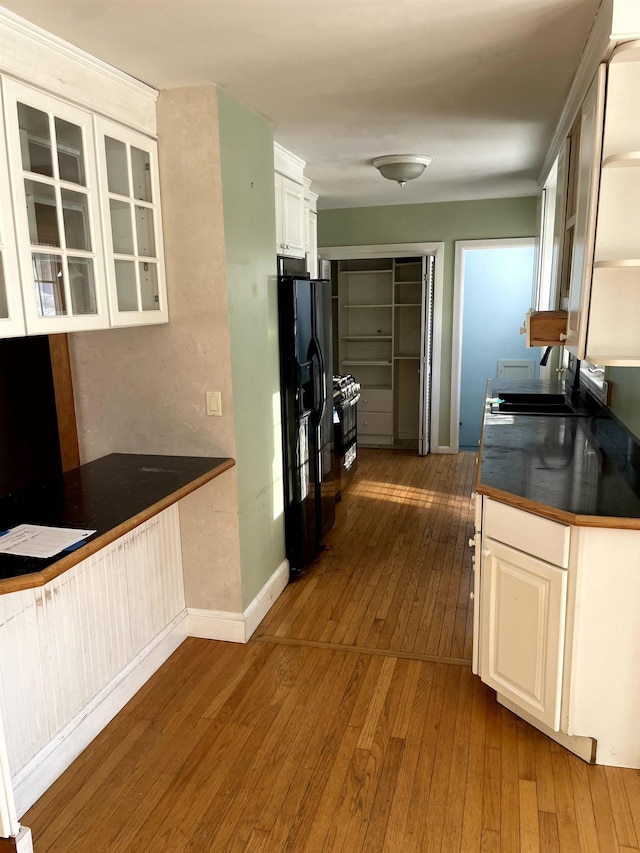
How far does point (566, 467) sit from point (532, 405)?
4.83 ft

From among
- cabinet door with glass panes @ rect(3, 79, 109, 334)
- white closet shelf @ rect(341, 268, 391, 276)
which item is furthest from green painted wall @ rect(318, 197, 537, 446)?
cabinet door with glass panes @ rect(3, 79, 109, 334)

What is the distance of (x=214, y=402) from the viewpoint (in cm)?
277

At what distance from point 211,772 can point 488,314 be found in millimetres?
5576

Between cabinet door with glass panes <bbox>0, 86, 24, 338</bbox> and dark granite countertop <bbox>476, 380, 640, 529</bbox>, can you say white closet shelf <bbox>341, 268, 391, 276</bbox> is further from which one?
cabinet door with glass panes <bbox>0, 86, 24, 338</bbox>

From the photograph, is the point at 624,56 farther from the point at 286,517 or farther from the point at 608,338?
the point at 286,517

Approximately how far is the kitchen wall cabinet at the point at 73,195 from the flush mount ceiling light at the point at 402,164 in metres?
1.81

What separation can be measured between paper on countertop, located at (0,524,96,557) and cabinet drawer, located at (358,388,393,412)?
5038 millimetres

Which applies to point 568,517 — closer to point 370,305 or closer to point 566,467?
point 566,467

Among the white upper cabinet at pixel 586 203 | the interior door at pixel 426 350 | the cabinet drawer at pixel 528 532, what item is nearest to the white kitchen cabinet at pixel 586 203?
the white upper cabinet at pixel 586 203

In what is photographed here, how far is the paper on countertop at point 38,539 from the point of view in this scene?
1.78 m

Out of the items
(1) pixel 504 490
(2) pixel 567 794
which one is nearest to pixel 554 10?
(1) pixel 504 490

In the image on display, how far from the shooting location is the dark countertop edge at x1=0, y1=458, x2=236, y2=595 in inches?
63.6

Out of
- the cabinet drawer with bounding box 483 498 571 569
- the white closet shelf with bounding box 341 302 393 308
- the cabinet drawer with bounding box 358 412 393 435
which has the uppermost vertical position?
the white closet shelf with bounding box 341 302 393 308

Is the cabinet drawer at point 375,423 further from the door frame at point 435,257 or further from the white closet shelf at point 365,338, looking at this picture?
the white closet shelf at point 365,338
